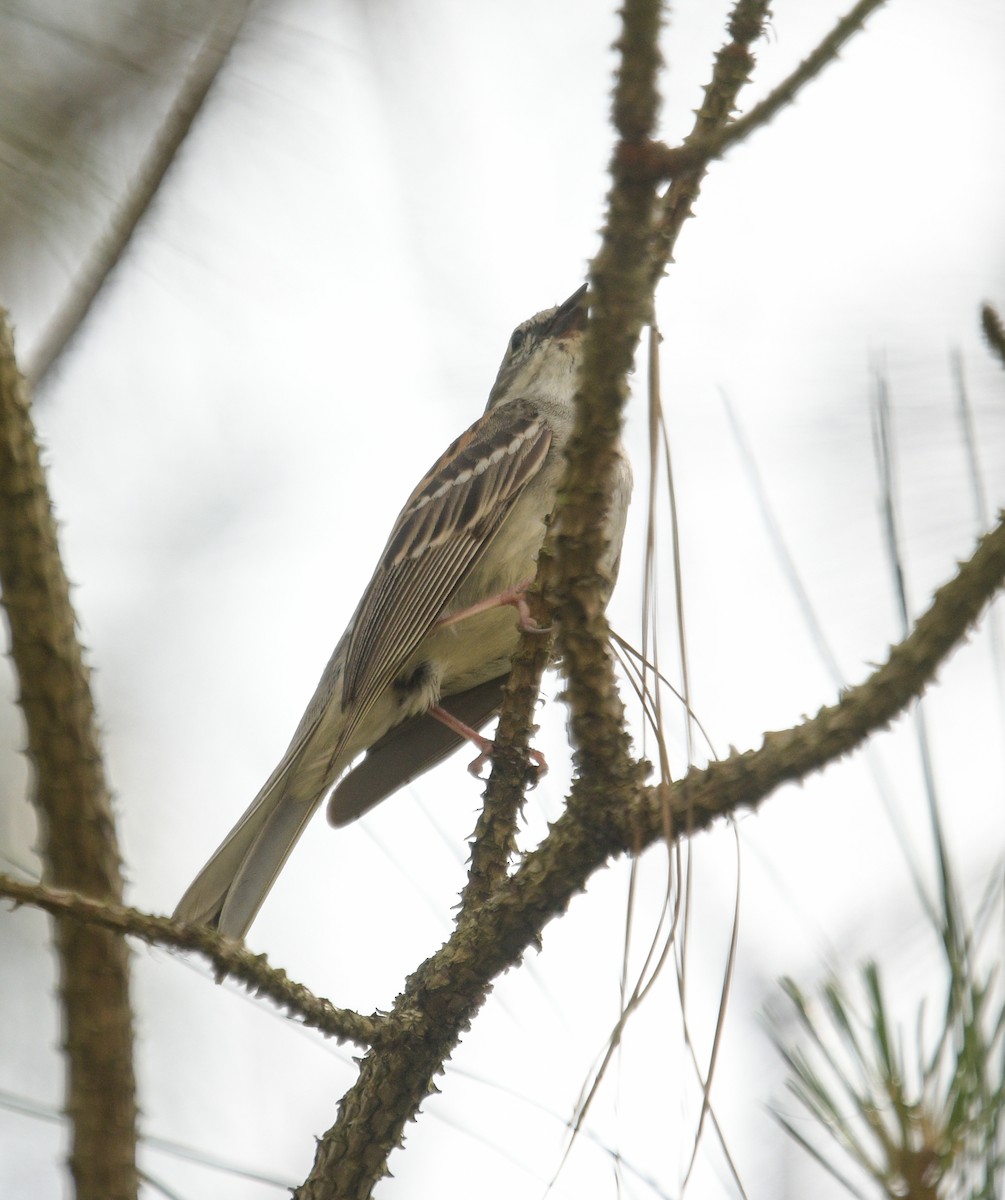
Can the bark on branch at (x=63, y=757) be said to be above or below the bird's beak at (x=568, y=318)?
below

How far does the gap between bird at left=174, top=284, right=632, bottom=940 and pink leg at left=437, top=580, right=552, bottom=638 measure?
1 centimetres

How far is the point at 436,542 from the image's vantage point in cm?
610

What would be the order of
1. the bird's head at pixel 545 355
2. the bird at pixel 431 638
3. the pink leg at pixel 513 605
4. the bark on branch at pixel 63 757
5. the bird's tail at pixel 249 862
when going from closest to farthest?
the bark on branch at pixel 63 757
the pink leg at pixel 513 605
the bird's tail at pixel 249 862
the bird at pixel 431 638
the bird's head at pixel 545 355

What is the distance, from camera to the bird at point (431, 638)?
215 inches

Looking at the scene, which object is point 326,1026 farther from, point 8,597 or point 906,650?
point 906,650

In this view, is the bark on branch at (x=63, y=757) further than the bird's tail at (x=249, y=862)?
No

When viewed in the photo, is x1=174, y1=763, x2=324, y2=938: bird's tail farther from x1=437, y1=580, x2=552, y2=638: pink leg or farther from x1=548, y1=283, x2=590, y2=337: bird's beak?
x1=548, y1=283, x2=590, y2=337: bird's beak

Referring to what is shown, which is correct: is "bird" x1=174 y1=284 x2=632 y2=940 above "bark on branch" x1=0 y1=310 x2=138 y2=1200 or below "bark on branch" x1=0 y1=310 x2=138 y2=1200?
above

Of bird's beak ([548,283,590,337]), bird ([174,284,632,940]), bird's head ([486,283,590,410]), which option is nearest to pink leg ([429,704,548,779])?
bird ([174,284,632,940])

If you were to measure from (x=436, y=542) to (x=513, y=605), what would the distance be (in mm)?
752

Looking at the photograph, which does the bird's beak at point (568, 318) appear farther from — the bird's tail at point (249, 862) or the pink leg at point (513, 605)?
the bird's tail at point (249, 862)

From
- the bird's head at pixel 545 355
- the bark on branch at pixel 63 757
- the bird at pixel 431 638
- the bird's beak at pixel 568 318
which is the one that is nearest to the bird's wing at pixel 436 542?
the bird at pixel 431 638

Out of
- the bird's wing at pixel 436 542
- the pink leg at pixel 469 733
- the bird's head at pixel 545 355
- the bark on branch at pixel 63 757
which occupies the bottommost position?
the bark on branch at pixel 63 757

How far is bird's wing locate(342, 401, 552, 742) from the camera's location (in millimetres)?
5719
